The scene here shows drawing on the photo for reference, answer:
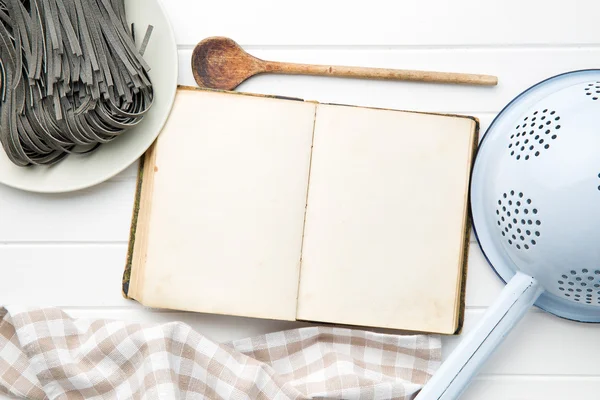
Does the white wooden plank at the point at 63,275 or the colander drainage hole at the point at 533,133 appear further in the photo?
the white wooden plank at the point at 63,275

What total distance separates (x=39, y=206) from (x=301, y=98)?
33cm

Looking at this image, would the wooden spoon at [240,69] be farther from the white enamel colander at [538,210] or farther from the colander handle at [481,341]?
the colander handle at [481,341]

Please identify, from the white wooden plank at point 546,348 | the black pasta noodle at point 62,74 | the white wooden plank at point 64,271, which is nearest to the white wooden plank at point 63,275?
the white wooden plank at point 64,271

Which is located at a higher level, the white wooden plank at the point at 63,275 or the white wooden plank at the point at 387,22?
the white wooden plank at the point at 387,22

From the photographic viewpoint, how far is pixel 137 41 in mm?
687

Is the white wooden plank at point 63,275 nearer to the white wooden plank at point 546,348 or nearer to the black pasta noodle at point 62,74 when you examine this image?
the black pasta noodle at point 62,74

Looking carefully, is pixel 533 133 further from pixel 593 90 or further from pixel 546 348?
pixel 546 348

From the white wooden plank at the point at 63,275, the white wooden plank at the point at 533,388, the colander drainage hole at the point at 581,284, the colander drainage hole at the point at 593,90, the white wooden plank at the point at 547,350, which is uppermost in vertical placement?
the colander drainage hole at the point at 593,90

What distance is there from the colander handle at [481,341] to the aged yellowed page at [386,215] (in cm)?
7

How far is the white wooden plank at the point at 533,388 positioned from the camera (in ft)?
2.39

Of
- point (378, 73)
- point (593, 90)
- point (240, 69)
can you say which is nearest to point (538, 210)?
point (593, 90)

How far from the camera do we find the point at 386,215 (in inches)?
27.6

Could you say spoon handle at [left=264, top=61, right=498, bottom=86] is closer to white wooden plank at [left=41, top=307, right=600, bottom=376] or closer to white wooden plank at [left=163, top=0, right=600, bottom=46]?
white wooden plank at [left=163, top=0, right=600, bottom=46]

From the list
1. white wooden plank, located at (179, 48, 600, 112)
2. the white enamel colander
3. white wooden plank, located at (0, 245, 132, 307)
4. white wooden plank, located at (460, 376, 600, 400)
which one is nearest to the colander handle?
the white enamel colander
